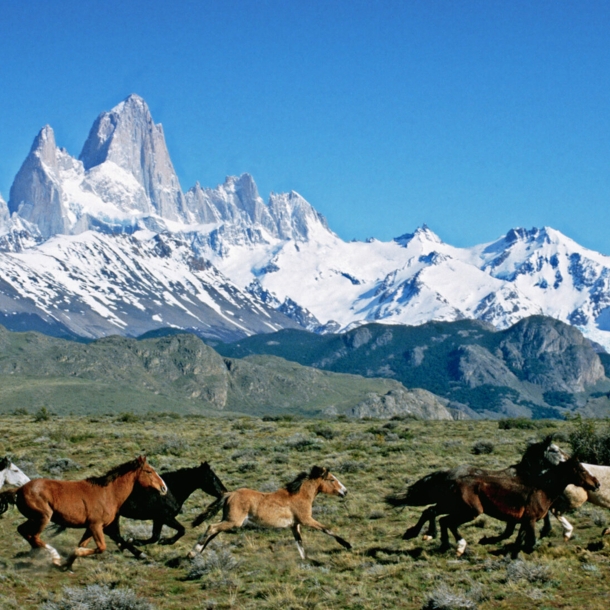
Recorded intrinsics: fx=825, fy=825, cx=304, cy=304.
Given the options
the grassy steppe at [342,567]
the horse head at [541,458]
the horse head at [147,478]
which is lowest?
the grassy steppe at [342,567]

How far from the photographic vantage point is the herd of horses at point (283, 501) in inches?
671

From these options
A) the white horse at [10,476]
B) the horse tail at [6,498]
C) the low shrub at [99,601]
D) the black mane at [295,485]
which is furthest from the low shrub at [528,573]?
the white horse at [10,476]

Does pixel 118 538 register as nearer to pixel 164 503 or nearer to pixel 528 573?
pixel 164 503

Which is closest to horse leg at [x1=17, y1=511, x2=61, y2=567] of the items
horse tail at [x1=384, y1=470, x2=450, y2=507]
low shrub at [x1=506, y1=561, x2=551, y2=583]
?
horse tail at [x1=384, y1=470, x2=450, y2=507]

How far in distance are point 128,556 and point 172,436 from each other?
25.0 metres

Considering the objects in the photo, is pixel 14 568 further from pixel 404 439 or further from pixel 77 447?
pixel 404 439

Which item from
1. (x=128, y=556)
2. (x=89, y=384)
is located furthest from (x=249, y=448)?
(x=89, y=384)

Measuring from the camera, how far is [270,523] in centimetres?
1827

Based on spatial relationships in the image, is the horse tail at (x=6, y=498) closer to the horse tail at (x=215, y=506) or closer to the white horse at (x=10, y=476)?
the white horse at (x=10, y=476)

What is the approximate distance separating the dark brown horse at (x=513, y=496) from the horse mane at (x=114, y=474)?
6803 millimetres

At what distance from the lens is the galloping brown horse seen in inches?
662

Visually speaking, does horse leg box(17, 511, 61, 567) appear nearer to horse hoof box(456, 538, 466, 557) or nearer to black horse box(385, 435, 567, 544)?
Result: black horse box(385, 435, 567, 544)

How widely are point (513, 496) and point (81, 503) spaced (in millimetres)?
9058

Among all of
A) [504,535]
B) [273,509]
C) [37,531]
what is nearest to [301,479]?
[273,509]
